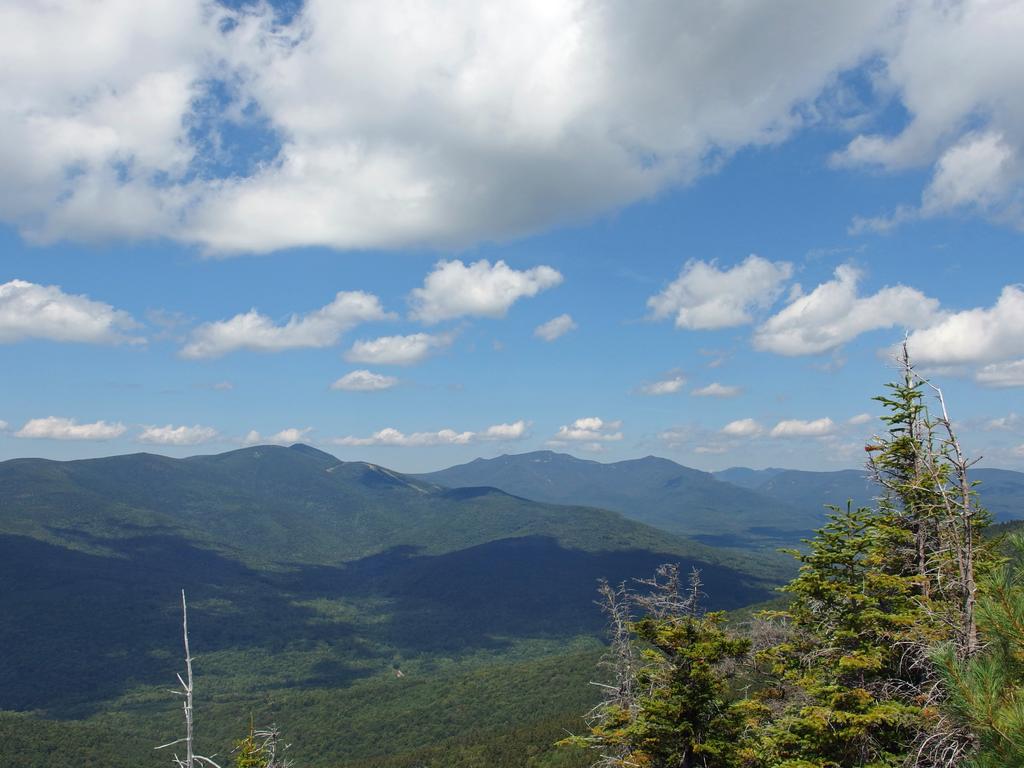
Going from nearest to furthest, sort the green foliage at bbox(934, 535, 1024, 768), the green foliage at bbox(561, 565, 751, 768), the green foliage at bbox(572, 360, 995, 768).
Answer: the green foliage at bbox(934, 535, 1024, 768) < the green foliage at bbox(572, 360, 995, 768) < the green foliage at bbox(561, 565, 751, 768)

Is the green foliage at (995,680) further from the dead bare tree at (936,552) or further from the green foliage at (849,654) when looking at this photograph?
the green foliage at (849,654)

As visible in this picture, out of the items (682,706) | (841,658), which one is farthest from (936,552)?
(682,706)

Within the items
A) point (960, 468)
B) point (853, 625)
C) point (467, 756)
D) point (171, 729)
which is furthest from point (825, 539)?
point (171, 729)

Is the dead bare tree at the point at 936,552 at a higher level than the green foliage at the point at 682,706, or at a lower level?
higher

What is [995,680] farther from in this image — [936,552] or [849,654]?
[849,654]

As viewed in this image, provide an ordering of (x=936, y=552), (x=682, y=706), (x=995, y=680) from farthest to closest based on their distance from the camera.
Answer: (x=682, y=706)
(x=936, y=552)
(x=995, y=680)

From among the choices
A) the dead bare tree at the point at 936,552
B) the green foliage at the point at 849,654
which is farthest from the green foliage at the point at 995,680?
the green foliage at the point at 849,654

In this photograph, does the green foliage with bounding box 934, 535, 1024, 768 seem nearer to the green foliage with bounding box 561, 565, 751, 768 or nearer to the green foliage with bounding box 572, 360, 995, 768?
the green foliage with bounding box 572, 360, 995, 768

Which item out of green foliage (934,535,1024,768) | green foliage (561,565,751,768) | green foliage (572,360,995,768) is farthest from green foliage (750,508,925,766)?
green foliage (934,535,1024,768)

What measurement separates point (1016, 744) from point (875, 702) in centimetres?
1027

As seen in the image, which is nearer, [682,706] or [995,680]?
[995,680]

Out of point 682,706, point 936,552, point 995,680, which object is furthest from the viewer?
point 682,706

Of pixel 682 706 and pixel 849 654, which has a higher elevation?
pixel 849 654

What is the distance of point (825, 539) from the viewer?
68.2 ft
